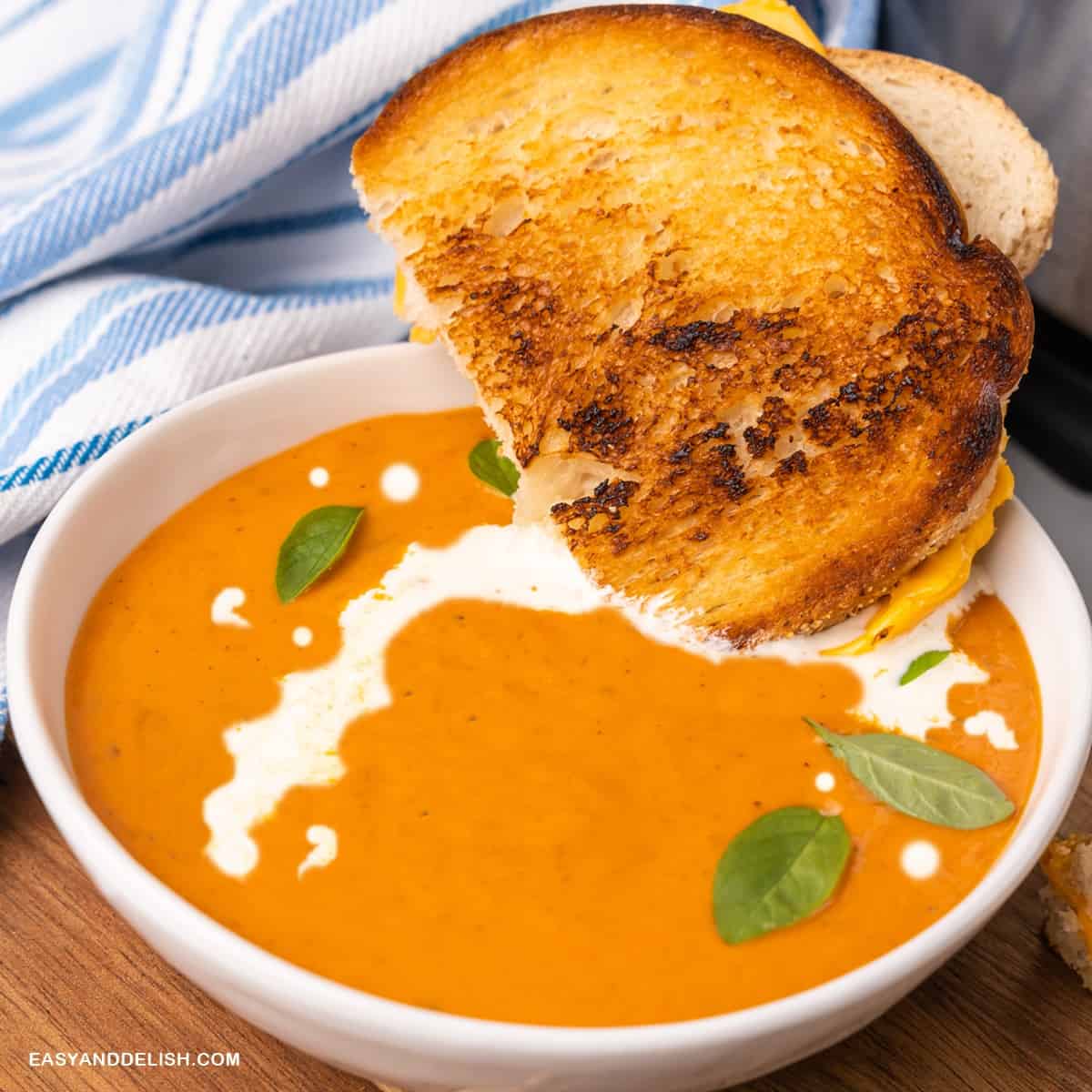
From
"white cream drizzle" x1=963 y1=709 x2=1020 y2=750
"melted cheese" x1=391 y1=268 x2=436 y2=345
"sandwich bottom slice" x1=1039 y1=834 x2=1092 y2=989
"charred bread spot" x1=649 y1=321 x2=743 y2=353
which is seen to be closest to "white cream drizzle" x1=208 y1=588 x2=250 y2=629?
"melted cheese" x1=391 y1=268 x2=436 y2=345

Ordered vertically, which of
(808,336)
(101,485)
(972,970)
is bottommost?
(972,970)

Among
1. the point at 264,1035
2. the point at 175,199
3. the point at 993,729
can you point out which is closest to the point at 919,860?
the point at 993,729

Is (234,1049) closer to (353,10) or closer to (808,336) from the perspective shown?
(808,336)

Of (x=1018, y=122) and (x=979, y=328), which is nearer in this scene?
(x=979, y=328)

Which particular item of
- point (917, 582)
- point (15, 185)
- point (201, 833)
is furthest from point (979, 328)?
point (15, 185)

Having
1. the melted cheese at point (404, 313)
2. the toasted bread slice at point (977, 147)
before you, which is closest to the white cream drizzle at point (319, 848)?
the melted cheese at point (404, 313)

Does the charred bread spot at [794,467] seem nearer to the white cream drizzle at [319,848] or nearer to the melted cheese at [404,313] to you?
the melted cheese at [404,313]

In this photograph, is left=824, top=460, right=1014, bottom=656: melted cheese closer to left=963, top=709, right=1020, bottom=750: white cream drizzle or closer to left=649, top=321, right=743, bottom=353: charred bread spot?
left=963, top=709, right=1020, bottom=750: white cream drizzle

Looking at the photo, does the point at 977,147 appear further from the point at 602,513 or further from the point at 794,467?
the point at 602,513
